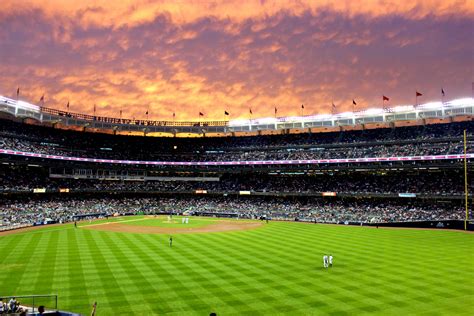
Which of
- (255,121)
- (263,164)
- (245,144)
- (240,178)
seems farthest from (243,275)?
(245,144)

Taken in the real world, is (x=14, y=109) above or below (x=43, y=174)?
above

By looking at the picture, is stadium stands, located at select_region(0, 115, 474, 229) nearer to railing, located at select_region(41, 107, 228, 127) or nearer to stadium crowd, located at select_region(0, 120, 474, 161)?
stadium crowd, located at select_region(0, 120, 474, 161)

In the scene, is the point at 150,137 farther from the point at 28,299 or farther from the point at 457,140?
the point at 28,299

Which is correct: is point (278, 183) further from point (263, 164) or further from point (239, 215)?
point (239, 215)

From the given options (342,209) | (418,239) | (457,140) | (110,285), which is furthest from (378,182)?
(110,285)

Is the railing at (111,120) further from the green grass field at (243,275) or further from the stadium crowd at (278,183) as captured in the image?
the green grass field at (243,275)

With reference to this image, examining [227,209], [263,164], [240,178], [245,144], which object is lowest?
[227,209]
